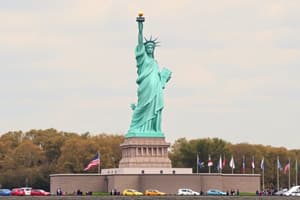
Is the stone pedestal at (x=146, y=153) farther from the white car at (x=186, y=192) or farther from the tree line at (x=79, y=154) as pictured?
the tree line at (x=79, y=154)

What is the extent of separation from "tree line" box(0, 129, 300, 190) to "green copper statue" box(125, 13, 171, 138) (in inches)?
631

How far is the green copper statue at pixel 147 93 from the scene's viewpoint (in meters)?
119

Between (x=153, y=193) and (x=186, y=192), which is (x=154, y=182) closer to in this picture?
(x=186, y=192)

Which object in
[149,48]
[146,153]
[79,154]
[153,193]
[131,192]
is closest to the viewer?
[153,193]

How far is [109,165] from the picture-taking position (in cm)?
13462

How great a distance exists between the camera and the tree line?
449 feet

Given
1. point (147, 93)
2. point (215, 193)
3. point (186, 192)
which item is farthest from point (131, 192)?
point (147, 93)

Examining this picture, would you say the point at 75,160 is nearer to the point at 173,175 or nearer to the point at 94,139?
the point at 94,139

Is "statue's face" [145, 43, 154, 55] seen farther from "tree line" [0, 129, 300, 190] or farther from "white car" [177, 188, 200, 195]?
"tree line" [0, 129, 300, 190]

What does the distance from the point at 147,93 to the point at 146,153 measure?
5.94 metres

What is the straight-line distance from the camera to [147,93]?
4705 inches

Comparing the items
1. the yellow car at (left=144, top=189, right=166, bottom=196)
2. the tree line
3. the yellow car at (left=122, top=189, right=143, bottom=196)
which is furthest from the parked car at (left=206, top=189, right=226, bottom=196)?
the tree line

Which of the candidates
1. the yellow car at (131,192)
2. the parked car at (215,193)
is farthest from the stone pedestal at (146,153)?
the yellow car at (131,192)

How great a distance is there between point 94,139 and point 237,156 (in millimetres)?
17072
